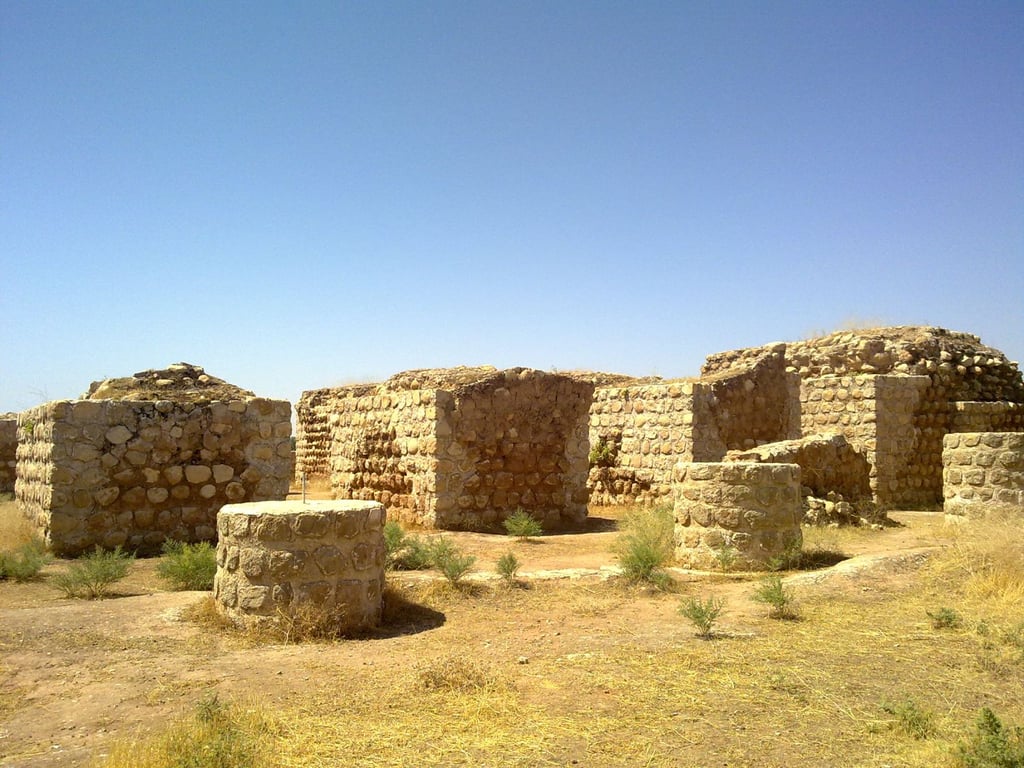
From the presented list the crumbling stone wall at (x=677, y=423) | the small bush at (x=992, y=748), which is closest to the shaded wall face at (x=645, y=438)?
the crumbling stone wall at (x=677, y=423)

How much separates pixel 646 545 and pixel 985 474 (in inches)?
216

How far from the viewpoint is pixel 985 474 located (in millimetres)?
10539

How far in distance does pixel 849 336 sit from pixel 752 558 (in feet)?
35.6

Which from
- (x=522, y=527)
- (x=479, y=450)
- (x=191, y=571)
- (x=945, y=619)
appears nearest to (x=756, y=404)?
(x=479, y=450)

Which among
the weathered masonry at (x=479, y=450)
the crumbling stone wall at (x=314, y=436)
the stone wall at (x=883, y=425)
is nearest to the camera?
the weathered masonry at (x=479, y=450)

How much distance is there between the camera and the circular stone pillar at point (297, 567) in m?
5.88

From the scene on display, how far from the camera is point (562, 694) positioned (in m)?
4.59

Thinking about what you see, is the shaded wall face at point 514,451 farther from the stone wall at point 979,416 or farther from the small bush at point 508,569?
the stone wall at point 979,416

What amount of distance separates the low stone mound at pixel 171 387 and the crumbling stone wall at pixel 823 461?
23.9ft

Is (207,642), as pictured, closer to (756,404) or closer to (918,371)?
(756,404)

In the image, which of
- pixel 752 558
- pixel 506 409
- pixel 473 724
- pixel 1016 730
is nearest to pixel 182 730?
pixel 473 724

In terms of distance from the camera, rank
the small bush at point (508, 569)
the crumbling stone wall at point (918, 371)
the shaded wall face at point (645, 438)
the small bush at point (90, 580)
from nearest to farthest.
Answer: the small bush at point (90, 580) → the small bush at point (508, 569) → the shaded wall face at point (645, 438) → the crumbling stone wall at point (918, 371)

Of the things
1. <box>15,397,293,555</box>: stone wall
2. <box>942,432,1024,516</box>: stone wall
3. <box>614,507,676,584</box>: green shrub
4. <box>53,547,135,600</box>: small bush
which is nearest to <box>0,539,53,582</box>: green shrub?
<box>53,547,135,600</box>: small bush

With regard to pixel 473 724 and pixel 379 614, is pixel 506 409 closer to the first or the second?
pixel 379 614
